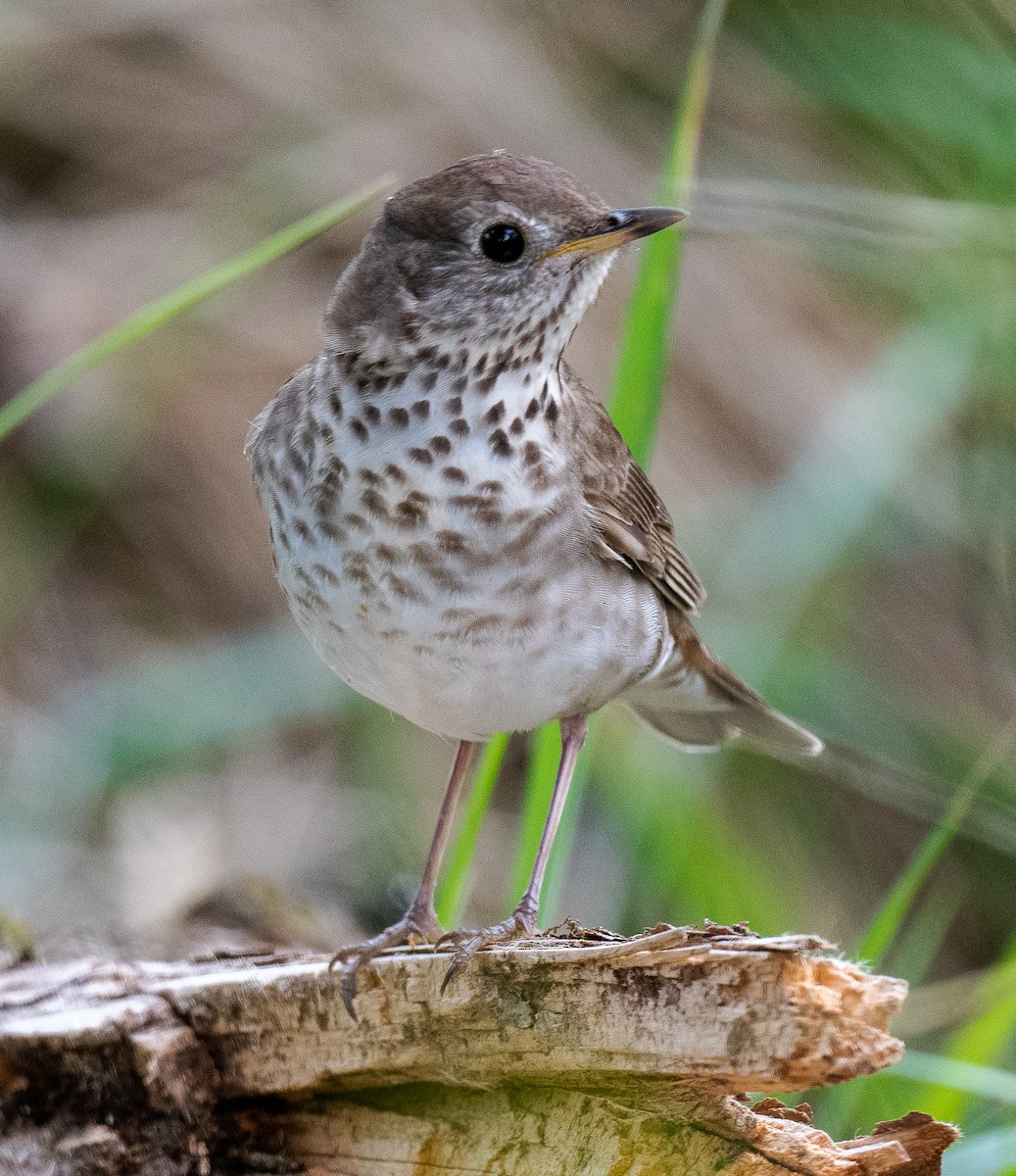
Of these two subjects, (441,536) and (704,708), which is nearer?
(441,536)

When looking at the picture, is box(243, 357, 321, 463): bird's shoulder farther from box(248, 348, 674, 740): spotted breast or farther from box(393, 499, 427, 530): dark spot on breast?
box(393, 499, 427, 530): dark spot on breast

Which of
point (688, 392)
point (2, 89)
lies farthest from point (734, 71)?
point (2, 89)

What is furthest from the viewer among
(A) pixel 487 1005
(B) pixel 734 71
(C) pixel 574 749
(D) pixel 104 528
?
(B) pixel 734 71

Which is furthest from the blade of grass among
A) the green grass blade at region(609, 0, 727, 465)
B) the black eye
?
the black eye

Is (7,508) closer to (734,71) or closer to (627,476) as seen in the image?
(627,476)

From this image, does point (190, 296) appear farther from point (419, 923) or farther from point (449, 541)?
point (419, 923)

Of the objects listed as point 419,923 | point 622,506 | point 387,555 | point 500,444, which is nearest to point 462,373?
point 500,444

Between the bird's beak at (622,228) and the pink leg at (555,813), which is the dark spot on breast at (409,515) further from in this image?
the pink leg at (555,813)
